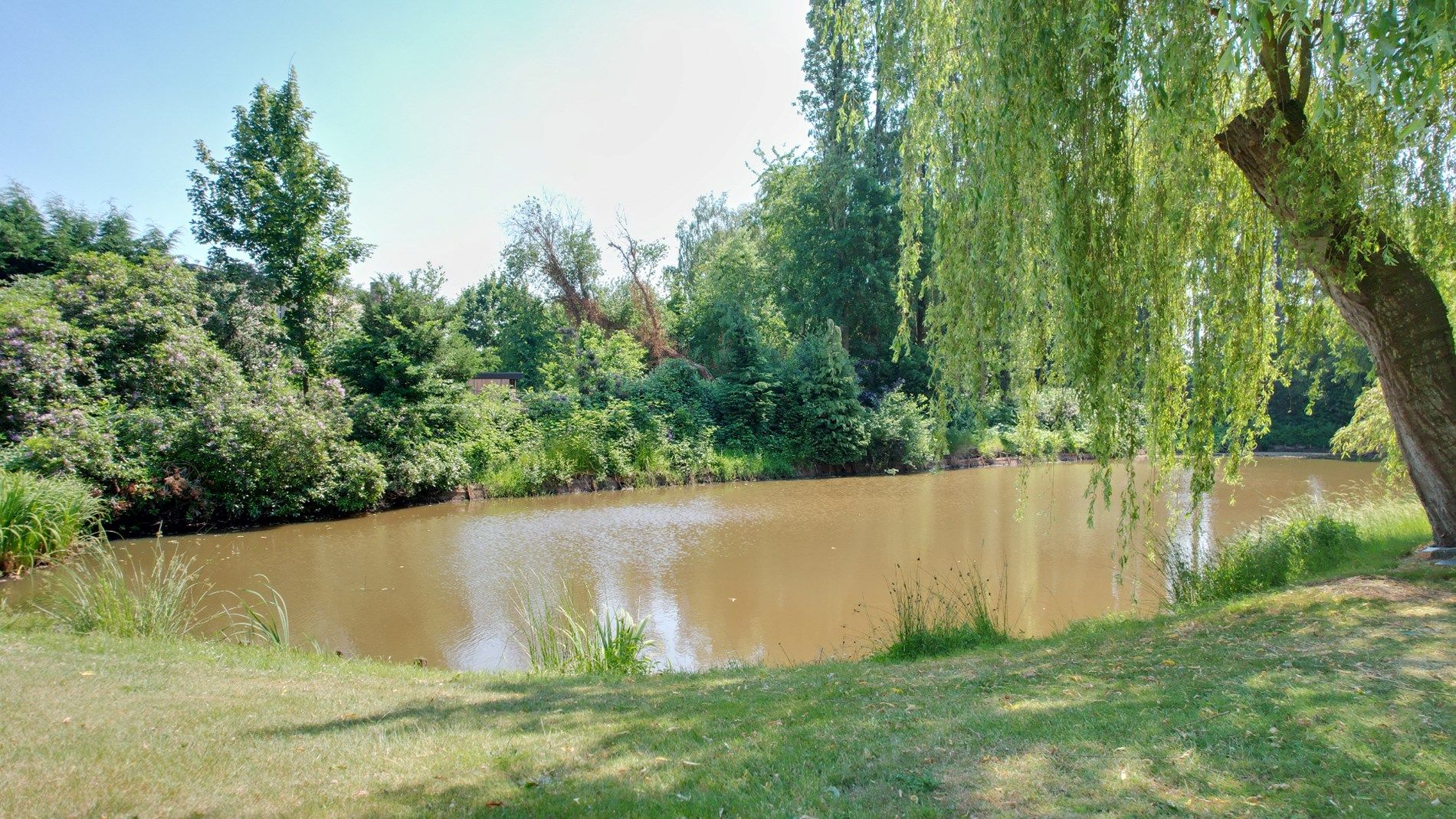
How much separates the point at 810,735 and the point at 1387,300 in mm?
5517

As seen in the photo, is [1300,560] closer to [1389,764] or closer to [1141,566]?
[1141,566]

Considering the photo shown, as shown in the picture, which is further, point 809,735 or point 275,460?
point 275,460

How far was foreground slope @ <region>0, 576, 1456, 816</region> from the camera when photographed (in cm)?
251

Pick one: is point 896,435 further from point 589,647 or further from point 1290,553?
point 589,647

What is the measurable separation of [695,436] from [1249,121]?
16.4 metres

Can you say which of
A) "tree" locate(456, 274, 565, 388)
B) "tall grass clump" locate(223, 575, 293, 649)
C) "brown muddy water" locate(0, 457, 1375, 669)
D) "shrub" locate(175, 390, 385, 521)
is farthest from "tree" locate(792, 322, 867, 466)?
"tall grass clump" locate(223, 575, 293, 649)

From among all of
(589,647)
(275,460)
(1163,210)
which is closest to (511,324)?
(275,460)

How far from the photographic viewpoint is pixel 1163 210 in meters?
5.82

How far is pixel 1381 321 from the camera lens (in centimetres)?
547

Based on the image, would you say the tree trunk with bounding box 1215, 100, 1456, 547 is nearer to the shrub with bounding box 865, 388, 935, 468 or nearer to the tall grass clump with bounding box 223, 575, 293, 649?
the tall grass clump with bounding box 223, 575, 293, 649

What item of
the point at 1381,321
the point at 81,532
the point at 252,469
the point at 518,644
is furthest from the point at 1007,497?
the point at 81,532

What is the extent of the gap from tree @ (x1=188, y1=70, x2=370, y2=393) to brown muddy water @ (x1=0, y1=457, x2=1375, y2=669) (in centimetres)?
742

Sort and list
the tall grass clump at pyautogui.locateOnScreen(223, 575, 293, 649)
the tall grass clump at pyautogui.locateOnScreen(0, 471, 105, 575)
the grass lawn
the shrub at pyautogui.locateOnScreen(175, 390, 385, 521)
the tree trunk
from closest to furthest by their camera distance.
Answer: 1. the grass lawn
2. the tree trunk
3. the tall grass clump at pyautogui.locateOnScreen(223, 575, 293, 649)
4. the tall grass clump at pyautogui.locateOnScreen(0, 471, 105, 575)
5. the shrub at pyautogui.locateOnScreen(175, 390, 385, 521)

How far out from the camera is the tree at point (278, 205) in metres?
18.6
